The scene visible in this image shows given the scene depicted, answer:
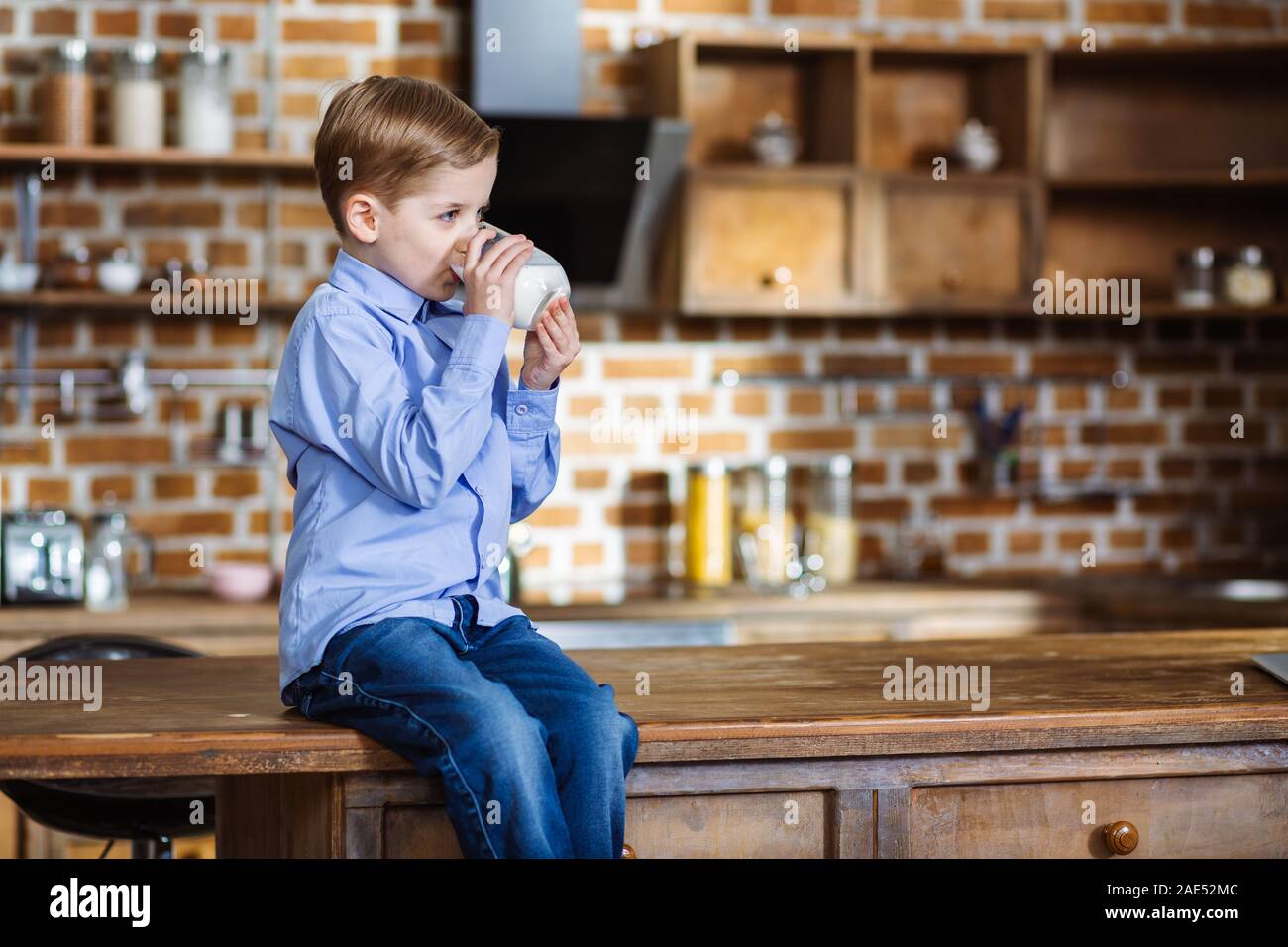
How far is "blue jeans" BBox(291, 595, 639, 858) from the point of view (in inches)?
51.5

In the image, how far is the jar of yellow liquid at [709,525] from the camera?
368 cm

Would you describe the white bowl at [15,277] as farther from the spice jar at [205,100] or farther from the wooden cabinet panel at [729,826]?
the wooden cabinet panel at [729,826]

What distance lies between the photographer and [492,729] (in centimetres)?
132

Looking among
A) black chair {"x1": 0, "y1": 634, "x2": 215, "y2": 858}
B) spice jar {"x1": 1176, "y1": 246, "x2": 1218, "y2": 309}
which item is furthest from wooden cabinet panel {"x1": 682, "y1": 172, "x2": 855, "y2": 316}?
black chair {"x1": 0, "y1": 634, "x2": 215, "y2": 858}

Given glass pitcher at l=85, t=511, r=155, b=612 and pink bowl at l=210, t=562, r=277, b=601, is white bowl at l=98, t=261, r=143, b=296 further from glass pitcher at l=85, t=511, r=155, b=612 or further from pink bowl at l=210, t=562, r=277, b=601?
pink bowl at l=210, t=562, r=277, b=601

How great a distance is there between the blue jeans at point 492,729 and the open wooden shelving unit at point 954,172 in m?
2.29

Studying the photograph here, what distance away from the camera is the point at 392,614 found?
Answer: 145cm

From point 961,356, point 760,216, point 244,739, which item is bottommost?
point 244,739

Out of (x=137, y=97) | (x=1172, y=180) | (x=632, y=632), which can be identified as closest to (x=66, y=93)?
(x=137, y=97)

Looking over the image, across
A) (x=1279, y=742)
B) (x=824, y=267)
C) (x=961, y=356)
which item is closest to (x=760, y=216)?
(x=824, y=267)

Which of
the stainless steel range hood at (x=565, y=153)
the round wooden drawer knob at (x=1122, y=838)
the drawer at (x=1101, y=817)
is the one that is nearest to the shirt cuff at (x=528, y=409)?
the drawer at (x=1101, y=817)
